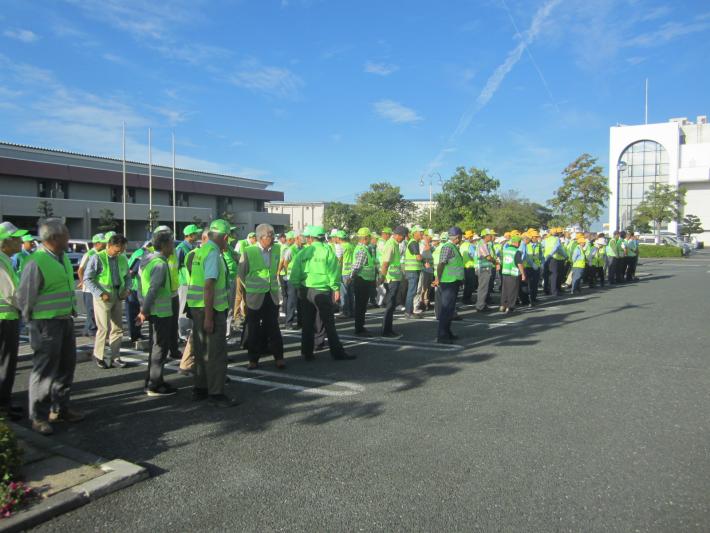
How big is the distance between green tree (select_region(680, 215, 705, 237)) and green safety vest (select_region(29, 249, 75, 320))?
277 feet

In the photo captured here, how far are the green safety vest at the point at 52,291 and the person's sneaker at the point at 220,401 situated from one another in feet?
5.47

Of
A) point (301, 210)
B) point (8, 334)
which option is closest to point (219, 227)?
point (8, 334)

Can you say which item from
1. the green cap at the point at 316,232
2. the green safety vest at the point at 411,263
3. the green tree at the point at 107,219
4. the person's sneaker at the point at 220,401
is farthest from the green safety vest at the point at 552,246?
the green tree at the point at 107,219

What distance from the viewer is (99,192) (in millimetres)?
50406

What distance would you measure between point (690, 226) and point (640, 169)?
10.7 meters

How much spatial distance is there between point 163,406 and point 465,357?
4333 mm

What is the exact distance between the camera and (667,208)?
59062mm

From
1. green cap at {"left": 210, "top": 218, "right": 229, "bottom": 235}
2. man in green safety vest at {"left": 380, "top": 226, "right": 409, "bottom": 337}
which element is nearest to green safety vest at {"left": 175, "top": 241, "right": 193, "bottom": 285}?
green cap at {"left": 210, "top": 218, "right": 229, "bottom": 235}

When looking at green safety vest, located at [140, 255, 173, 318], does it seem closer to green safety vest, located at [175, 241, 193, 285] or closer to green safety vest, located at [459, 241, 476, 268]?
green safety vest, located at [175, 241, 193, 285]

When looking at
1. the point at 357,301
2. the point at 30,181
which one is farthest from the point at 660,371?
the point at 30,181

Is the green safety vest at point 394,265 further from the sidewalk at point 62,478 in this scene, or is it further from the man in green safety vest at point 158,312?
the sidewalk at point 62,478

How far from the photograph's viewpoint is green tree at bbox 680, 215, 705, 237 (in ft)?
243

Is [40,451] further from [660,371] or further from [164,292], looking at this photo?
[660,371]

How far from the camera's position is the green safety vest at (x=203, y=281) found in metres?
5.68
